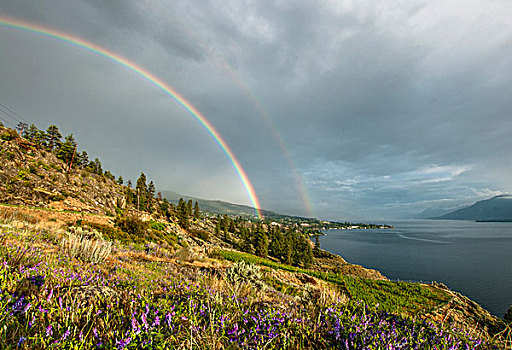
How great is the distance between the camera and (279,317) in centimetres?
238

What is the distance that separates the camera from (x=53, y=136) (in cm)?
6338

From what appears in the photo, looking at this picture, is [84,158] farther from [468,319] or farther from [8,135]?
[468,319]

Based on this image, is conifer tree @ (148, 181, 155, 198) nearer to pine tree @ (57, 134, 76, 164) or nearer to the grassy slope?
pine tree @ (57, 134, 76, 164)

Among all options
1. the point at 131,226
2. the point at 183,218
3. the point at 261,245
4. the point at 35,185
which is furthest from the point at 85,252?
the point at 183,218

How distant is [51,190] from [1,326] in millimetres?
37134

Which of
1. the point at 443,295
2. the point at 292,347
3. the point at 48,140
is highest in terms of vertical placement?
the point at 48,140

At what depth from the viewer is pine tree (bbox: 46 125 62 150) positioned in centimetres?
6259

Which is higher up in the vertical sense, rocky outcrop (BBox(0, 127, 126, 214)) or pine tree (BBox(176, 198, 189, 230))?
rocky outcrop (BBox(0, 127, 126, 214))

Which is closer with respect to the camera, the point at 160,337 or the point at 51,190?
the point at 160,337

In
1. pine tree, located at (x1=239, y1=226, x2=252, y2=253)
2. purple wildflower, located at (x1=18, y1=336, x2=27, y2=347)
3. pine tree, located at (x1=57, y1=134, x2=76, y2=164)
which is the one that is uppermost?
pine tree, located at (x1=57, y1=134, x2=76, y2=164)

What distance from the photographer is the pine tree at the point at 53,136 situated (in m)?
→ 62.6

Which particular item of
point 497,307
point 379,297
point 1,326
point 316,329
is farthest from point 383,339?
point 497,307

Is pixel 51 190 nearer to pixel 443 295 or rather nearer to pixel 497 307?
pixel 443 295

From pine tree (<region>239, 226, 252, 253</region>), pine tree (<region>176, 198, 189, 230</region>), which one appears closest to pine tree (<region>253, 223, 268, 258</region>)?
pine tree (<region>239, 226, 252, 253</region>)
